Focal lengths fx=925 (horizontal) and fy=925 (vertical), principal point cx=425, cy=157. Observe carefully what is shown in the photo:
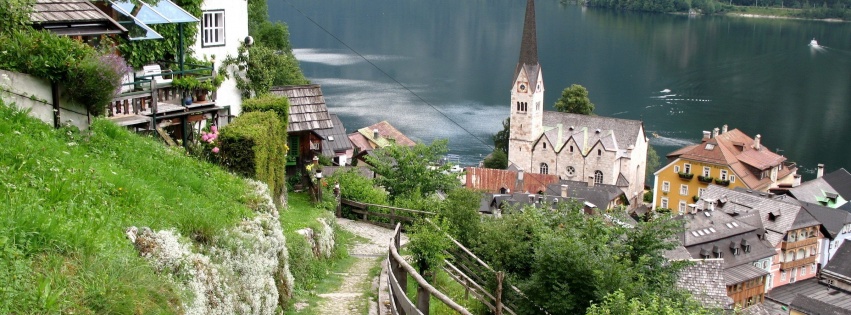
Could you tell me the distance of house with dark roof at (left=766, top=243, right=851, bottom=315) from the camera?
4269cm

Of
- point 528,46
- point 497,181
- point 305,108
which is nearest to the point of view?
point 305,108

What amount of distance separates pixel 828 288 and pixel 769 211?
4.70 meters

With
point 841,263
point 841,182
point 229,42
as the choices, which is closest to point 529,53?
point 841,182

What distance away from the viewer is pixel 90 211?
7.42 metres

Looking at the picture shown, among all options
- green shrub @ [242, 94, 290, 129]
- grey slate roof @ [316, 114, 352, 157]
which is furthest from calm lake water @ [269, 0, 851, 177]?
green shrub @ [242, 94, 290, 129]

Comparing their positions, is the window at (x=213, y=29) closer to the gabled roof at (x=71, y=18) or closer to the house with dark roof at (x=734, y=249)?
the gabled roof at (x=71, y=18)

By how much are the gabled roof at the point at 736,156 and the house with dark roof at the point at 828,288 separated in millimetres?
9291

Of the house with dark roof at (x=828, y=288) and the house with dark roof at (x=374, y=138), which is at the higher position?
the house with dark roof at (x=374, y=138)

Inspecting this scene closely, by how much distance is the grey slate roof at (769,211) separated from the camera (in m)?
45.7

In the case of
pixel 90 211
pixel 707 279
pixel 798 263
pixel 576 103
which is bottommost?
pixel 798 263

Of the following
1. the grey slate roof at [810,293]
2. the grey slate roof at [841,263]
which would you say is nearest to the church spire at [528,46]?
the grey slate roof at [841,263]

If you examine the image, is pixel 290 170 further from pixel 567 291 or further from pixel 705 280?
pixel 705 280

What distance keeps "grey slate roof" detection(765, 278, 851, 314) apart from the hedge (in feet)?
111

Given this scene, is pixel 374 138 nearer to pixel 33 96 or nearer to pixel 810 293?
pixel 810 293
